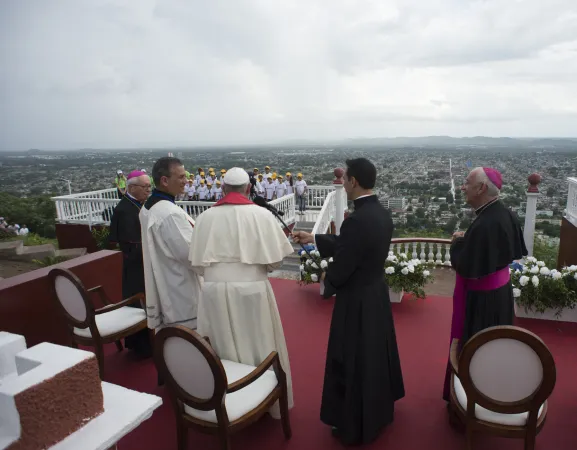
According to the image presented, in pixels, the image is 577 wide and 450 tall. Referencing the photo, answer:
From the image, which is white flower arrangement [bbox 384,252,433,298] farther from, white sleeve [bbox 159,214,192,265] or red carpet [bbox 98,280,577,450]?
white sleeve [bbox 159,214,192,265]

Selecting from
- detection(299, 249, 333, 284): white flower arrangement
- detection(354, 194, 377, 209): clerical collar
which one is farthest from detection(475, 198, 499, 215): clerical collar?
detection(299, 249, 333, 284): white flower arrangement

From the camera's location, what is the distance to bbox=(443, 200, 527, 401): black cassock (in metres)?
2.75

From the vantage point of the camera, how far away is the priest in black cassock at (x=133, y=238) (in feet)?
13.2

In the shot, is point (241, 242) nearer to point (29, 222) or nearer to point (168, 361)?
point (168, 361)

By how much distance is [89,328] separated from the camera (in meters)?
3.38

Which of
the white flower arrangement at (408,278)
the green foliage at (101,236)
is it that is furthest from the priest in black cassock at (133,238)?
the green foliage at (101,236)

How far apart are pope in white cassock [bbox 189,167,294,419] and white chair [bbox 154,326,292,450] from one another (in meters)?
0.29

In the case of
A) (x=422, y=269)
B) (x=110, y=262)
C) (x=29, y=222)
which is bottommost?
(x=29, y=222)

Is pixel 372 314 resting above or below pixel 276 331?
above

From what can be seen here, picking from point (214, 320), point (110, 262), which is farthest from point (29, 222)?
point (214, 320)

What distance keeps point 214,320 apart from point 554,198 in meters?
8.96

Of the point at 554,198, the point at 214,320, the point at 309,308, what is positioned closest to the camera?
the point at 214,320

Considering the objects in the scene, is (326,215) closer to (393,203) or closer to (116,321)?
(393,203)

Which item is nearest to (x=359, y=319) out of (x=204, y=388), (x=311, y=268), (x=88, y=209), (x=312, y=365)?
(x=204, y=388)
